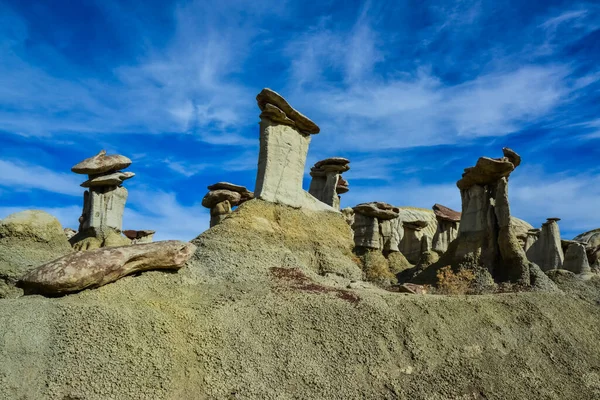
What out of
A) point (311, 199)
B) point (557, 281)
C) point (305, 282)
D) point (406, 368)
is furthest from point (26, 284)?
point (557, 281)

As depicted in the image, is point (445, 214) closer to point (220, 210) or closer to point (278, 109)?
point (220, 210)

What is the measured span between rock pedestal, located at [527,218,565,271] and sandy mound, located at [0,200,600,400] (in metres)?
13.6

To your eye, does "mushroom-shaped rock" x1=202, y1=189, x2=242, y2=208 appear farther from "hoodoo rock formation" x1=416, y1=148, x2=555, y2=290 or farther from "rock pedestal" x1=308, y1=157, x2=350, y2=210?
"hoodoo rock formation" x1=416, y1=148, x2=555, y2=290

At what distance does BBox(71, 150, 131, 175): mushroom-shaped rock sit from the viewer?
1802cm

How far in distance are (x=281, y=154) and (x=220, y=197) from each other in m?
9.95

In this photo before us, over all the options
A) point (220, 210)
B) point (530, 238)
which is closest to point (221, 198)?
point (220, 210)

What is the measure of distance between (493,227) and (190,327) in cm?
1047

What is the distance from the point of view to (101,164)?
59.4ft

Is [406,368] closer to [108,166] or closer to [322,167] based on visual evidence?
[108,166]

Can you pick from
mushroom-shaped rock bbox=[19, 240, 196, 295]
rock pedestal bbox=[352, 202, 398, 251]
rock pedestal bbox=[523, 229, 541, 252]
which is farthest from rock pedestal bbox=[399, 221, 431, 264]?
mushroom-shaped rock bbox=[19, 240, 196, 295]

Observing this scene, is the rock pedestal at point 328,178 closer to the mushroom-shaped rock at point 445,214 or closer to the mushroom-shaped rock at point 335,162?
the mushroom-shaped rock at point 335,162

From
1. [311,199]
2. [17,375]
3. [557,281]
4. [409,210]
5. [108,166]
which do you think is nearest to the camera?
[17,375]

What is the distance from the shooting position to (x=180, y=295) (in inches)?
309

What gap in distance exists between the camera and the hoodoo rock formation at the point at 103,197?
59.1 ft
